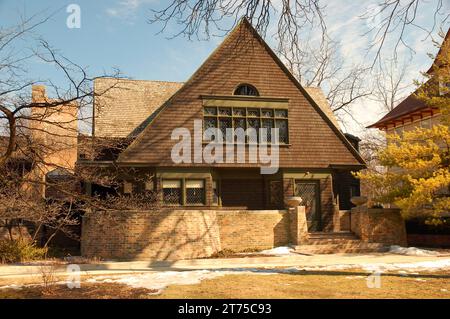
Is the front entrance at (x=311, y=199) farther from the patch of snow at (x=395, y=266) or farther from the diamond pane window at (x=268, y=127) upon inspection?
the patch of snow at (x=395, y=266)

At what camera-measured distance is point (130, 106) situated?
83.5ft

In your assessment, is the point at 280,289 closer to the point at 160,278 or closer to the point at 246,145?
the point at 160,278

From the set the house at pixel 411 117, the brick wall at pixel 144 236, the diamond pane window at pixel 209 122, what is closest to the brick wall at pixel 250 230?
the brick wall at pixel 144 236

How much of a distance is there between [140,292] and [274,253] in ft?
29.3

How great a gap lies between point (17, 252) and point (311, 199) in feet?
44.6

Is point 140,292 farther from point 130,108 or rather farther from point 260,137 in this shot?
point 130,108

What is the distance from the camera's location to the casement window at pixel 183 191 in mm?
21078

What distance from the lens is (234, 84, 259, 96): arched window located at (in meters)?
22.8

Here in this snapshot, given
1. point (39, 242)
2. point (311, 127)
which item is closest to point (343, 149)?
point (311, 127)

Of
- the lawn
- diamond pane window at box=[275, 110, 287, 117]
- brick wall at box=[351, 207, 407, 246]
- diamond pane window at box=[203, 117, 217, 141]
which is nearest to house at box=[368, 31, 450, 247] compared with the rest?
brick wall at box=[351, 207, 407, 246]

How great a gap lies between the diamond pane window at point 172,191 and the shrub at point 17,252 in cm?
593

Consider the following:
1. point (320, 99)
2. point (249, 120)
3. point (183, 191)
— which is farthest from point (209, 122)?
point (320, 99)

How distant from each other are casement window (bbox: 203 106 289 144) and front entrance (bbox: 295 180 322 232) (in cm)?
237

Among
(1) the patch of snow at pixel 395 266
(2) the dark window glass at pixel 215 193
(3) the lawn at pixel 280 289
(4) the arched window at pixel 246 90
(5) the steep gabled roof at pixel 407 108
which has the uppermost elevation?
(5) the steep gabled roof at pixel 407 108
